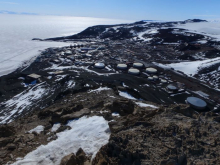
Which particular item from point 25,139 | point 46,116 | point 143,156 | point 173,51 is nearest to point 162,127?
point 143,156

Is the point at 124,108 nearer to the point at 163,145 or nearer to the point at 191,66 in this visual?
the point at 163,145

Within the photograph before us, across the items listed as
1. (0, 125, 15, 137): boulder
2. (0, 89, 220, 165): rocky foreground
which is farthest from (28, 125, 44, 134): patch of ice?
(0, 125, 15, 137): boulder

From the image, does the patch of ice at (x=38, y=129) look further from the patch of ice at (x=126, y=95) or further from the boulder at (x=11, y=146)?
the patch of ice at (x=126, y=95)

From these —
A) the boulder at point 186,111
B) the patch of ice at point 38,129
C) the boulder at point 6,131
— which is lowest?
the patch of ice at point 38,129

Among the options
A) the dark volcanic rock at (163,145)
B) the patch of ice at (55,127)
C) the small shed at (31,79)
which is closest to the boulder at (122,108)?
the patch of ice at (55,127)

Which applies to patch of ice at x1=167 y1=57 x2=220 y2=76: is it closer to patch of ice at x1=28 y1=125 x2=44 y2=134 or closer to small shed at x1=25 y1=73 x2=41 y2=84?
small shed at x1=25 y1=73 x2=41 y2=84

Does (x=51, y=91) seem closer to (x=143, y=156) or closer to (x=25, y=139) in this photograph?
(x=25, y=139)
